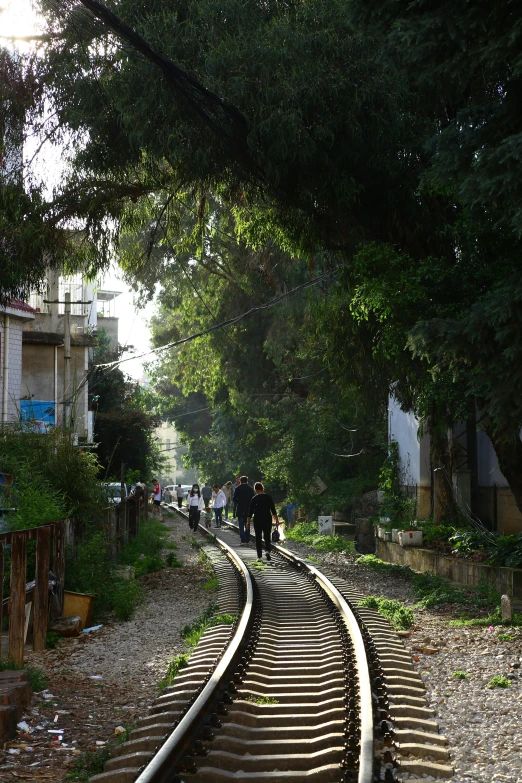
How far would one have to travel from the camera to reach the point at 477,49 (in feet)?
29.2

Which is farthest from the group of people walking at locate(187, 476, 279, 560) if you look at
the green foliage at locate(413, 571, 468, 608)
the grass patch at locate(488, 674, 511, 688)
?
the grass patch at locate(488, 674, 511, 688)

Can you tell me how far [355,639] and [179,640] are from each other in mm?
2633

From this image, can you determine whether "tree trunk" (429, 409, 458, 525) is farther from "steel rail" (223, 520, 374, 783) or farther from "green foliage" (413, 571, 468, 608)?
"steel rail" (223, 520, 374, 783)

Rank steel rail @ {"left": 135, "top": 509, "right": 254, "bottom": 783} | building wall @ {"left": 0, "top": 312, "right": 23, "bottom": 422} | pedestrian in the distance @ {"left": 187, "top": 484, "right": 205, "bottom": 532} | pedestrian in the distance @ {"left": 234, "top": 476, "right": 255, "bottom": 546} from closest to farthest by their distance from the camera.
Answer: steel rail @ {"left": 135, "top": 509, "right": 254, "bottom": 783} < pedestrian in the distance @ {"left": 234, "top": 476, "right": 255, "bottom": 546} < building wall @ {"left": 0, "top": 312, "right": 23, "bottom": 422} < pedestrian in the distance @ {"left": 187, "top": 484, "right": 205, "bottom": 532}

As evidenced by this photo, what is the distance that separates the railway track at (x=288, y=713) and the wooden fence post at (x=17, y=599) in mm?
1685

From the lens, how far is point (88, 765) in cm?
609

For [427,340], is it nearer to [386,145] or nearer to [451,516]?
[386,145]

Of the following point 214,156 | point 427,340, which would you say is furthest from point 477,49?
point 214,156

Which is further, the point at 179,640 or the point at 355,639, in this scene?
the point at 179,640

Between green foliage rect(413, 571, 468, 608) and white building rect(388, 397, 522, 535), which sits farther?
white building rect(388, 397, 522, 535)

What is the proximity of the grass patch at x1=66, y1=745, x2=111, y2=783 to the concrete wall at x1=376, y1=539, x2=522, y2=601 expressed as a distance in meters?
9.22

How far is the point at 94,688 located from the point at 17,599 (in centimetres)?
126

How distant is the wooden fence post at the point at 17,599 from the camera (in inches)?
353

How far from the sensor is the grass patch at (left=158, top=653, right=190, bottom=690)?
27.9 feet
